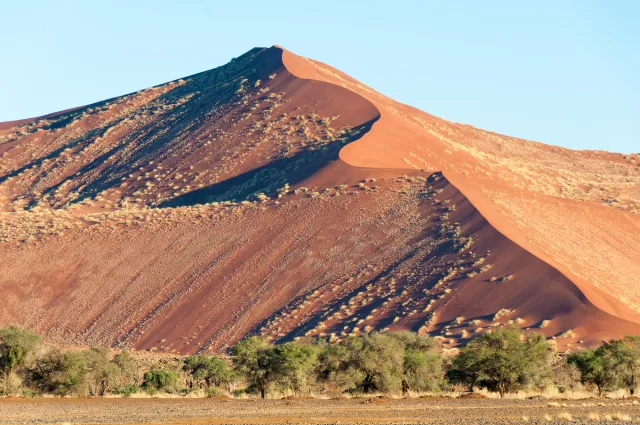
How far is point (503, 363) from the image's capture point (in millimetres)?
41875

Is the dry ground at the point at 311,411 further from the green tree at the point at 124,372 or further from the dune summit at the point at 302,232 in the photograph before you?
the dune summit at the point at 302,232

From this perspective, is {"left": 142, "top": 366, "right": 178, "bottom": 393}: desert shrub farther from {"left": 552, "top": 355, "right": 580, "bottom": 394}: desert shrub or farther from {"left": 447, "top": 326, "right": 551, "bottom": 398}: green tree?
{"left": 552, "top": 355, "right": 580, "bottom": 394}: desert shrub

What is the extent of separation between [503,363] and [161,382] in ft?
48.8

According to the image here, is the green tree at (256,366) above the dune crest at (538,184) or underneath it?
underneath

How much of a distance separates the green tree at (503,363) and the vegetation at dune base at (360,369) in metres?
0.04

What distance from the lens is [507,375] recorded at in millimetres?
42188

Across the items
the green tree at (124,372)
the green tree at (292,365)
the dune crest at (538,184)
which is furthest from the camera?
the dune crest at (538,184)

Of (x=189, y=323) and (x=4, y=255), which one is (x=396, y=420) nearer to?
(x=189, y=323)

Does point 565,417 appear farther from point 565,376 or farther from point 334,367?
point 565,376

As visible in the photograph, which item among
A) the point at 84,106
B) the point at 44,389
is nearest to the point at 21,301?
the point at 44,389

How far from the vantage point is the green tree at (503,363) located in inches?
1656

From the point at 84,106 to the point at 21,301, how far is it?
67261 millimetres

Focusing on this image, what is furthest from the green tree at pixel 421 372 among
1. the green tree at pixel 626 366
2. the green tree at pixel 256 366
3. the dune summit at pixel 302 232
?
the dune summit at pixel 302 232

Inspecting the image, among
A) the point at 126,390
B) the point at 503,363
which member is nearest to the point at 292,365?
the point at 126,390
